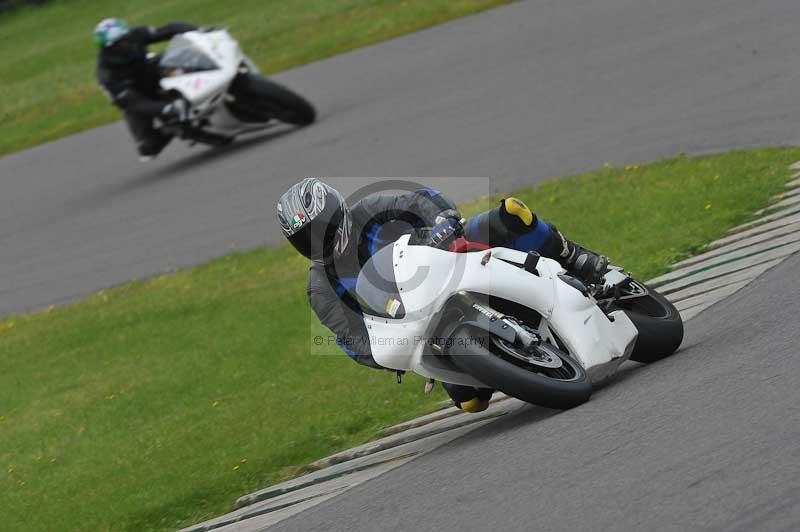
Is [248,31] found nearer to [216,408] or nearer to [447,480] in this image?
[216,408]

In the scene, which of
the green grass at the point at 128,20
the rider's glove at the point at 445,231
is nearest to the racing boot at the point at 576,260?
the rider's glove at the point at 445,231

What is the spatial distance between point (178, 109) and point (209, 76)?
635 mm

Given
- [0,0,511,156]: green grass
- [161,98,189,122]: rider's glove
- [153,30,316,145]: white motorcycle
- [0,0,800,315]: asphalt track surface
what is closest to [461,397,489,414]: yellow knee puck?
[0,0,800,315]: asphalt track surface

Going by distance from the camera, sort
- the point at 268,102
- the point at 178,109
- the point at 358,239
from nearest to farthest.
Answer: the point at 358,239 → the point at 178,109 → the point at 268,102

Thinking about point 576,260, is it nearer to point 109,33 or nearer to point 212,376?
point 212,376

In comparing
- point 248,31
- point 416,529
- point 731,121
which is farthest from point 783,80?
point 248,31

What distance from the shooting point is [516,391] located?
598cm

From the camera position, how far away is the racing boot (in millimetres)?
6777

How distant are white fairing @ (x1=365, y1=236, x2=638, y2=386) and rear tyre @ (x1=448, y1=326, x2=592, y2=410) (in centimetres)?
13

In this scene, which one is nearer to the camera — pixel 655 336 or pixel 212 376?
pixel 655 336

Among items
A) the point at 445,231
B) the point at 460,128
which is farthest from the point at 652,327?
the point at 460,128

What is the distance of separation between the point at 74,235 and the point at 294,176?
9.41ft

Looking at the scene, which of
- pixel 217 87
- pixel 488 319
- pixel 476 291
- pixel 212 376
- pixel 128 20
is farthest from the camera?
pixel 128 20

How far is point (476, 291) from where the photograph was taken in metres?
6.25
